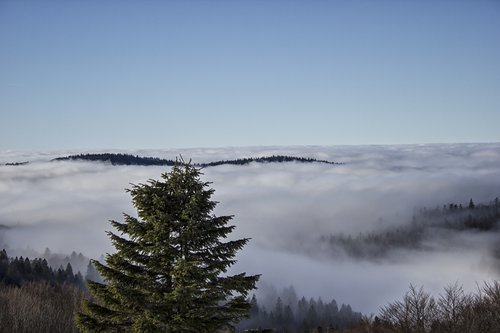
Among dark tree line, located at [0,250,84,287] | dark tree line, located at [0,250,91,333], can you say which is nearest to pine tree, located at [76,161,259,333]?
dark tree line, located at [0,250,91,333]

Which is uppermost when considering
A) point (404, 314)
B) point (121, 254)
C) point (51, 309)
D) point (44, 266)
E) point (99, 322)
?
point (121, 254)

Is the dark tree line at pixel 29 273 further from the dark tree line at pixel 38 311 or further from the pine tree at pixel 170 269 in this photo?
the pine tree at pixel 170 269

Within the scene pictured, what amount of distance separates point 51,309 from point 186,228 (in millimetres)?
72180

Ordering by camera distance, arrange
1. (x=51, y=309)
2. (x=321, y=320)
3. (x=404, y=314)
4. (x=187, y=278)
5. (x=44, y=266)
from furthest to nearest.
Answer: (x=321, y=320)
(x=44, y=266)
(x=51, y=309)
(x=404, y=314)
(x=187, y=278)

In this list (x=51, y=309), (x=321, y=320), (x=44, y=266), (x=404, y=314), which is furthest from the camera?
(x=321, y=320)

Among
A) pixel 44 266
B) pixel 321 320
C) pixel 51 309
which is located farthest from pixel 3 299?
pixel 321 320

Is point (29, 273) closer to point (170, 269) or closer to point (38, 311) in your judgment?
point (38, 311)

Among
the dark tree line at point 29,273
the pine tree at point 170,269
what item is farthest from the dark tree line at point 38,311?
the pine tree at point 170,269

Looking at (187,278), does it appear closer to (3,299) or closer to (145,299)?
(145,299)

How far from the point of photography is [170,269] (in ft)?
53.2

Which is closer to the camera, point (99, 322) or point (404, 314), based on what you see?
point (99, 322)

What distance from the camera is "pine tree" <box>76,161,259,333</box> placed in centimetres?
1568

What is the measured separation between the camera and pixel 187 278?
1573 cm

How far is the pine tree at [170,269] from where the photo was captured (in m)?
15.7
